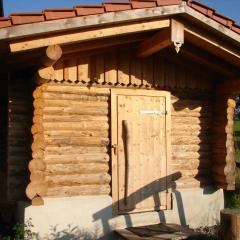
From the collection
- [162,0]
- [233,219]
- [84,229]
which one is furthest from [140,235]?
[162,0]

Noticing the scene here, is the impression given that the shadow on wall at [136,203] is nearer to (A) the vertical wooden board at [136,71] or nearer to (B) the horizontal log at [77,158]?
(B) the horizontal log at [77,158]

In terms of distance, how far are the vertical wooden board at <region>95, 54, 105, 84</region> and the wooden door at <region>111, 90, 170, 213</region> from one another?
0.36 m

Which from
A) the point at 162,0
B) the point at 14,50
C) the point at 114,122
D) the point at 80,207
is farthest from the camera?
the point at 114,122

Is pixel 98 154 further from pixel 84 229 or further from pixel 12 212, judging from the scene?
pixel 12 212

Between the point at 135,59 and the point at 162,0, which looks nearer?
the point at 162,0

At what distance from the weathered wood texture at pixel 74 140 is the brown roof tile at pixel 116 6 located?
5.58 ft

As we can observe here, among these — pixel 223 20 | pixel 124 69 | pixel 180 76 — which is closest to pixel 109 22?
pixel 124 69

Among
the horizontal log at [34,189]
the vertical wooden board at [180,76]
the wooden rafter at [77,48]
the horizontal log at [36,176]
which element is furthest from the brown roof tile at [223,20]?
the horizontal log at [34,189]

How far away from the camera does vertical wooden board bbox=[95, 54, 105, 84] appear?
7.49 metres

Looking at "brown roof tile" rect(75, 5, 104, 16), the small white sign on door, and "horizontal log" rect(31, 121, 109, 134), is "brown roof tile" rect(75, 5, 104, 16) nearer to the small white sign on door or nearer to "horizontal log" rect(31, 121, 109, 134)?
"horizontal log" rect(31, 121, 109, 134)

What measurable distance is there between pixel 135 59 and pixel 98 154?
80.5 inches

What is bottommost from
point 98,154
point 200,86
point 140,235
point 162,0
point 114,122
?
point 140,235

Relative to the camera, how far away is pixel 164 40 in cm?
694

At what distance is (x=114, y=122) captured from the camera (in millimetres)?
7555
